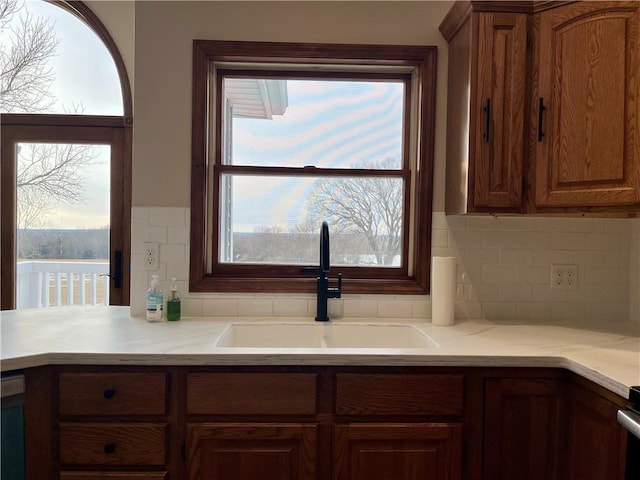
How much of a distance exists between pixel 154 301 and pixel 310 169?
3.25ft

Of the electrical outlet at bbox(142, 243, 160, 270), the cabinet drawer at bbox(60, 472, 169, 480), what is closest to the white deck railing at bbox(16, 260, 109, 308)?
the electrical outlet at bbox(142, 243, 160, 270)

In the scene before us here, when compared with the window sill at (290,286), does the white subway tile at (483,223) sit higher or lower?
higher

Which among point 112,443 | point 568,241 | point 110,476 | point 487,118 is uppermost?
point 487,118

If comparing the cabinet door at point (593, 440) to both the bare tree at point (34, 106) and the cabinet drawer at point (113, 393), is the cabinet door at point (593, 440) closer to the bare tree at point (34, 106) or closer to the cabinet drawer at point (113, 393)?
the cabinet drawer at point (113, 393)

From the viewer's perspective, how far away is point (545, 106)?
1.60 meters

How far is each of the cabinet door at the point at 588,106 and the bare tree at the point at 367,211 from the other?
69 cm

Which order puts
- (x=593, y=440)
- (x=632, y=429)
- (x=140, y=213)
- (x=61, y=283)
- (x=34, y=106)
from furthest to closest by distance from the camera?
1. (x=61, y=283)
2. (x=34, y=106)
3. (x=140, y=213)
4. (x=593, y=440)
5. (x=632, y=429)

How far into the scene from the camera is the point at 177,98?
1.91 m

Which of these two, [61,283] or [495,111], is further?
[61,283]

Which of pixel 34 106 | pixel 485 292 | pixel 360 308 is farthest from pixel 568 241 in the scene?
pixel 34 106

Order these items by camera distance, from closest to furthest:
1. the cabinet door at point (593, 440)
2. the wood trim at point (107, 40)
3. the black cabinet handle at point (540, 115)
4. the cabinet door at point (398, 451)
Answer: the cabinet door at point (593, 440) → the cabinet door at point (398, 451) → the black cabinet handle at point (540, 115) → the wood trim at point (107, 40)

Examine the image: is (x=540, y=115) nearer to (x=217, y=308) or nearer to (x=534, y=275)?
(x=534, y=275)

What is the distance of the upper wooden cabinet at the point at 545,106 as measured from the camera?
4.87 ft

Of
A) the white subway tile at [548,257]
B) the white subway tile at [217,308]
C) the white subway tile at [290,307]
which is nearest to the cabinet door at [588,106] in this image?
the white subway tile at [548,257]
